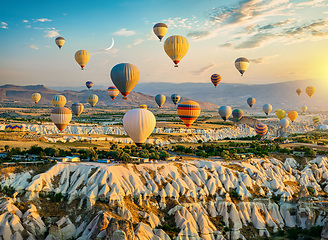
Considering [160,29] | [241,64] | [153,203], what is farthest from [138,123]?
[241,64]

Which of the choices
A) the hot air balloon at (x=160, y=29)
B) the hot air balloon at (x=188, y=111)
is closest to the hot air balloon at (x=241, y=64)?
the hot air balloon at (x=160, y=29)

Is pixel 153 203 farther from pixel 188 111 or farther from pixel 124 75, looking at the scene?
pixel 188 111

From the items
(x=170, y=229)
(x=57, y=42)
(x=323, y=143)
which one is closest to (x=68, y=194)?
(x=170, y=229)

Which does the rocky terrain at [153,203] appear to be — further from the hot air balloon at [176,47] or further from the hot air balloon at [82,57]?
the hot air balloon at [82,57]

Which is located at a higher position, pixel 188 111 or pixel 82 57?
pixel 82 57

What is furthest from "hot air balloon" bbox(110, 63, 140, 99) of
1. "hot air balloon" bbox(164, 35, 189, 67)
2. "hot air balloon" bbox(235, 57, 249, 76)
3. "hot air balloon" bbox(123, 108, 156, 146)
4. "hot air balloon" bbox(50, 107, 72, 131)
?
"hot air balloon" bbox(235, 57, 249, 76)

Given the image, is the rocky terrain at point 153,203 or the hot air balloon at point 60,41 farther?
the hot air balloon at point 60,41
